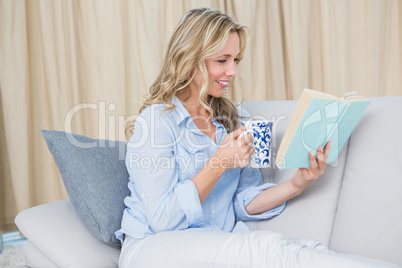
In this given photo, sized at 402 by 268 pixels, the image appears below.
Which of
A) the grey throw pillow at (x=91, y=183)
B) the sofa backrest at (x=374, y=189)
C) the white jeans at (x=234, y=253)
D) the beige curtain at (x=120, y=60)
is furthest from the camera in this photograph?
the beige curtain at (x=120, y=60)

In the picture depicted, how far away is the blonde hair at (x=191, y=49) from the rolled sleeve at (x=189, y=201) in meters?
0.27

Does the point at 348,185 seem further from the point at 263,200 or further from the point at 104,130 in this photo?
the point at 104,130

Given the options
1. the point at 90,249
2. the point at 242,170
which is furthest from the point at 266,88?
the point at 90,249

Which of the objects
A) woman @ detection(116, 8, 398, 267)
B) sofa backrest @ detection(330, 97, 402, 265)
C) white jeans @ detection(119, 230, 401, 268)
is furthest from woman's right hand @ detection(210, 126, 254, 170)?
sofa backrest @ detection(330, 97, 402, 265)

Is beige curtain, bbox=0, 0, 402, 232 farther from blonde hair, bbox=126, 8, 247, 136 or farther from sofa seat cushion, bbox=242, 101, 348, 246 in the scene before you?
sofa seat cushion, bbox=242, 101, 348, 246

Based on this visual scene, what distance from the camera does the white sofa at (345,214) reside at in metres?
1.13

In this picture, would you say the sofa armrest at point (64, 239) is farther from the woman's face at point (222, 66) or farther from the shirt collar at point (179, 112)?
the woman's face at point (222, 66)

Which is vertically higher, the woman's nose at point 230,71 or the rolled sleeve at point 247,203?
the woman's nose at point 230,71

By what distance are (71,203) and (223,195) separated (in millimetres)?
501

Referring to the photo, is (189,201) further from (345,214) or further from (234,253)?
(345,214)

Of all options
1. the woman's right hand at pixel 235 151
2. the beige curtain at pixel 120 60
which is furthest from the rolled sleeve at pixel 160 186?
the beige curtain at pixel 120 60

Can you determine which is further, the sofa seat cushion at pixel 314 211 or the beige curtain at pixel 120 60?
the beige curtain at pixel 120 60

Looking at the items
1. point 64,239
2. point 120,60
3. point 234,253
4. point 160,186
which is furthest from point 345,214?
point 120,60

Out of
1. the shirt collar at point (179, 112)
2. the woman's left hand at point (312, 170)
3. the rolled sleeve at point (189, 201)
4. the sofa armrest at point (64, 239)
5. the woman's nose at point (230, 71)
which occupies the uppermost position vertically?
the woman's nose at point (230, 71)
